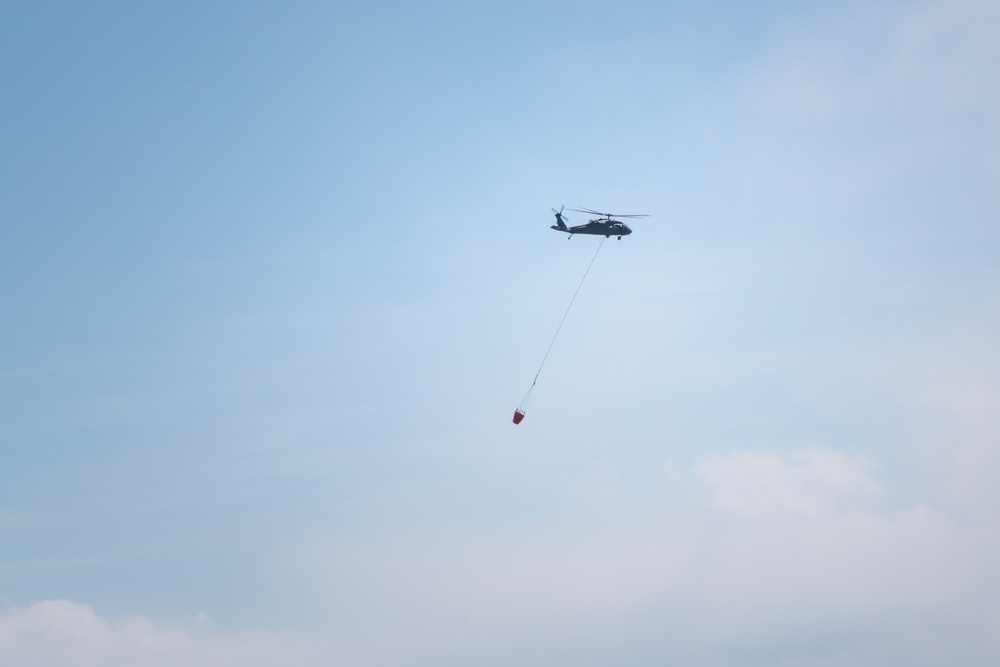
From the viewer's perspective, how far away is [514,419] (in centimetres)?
7231

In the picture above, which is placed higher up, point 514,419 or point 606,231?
point 606,231

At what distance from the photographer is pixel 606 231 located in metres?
95.2

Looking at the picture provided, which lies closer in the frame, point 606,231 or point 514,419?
point 514,419

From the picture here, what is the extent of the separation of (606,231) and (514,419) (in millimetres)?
33553
